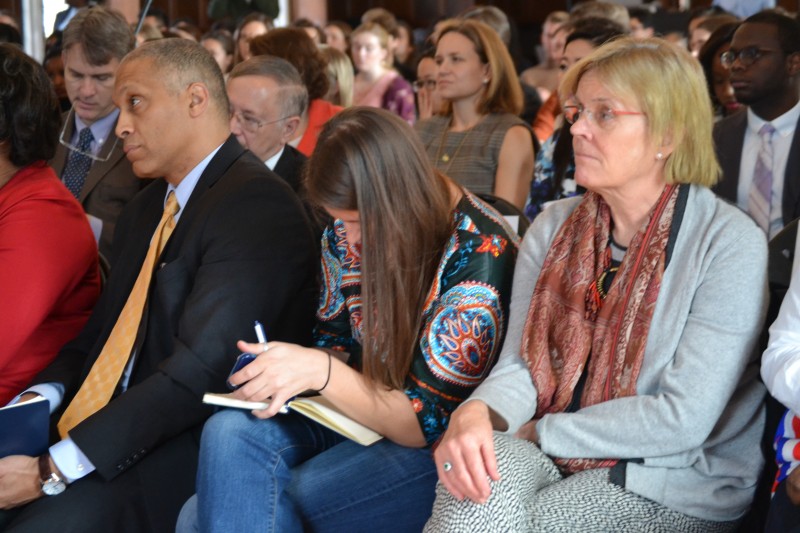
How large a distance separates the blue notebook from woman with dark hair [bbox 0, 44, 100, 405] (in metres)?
0.33

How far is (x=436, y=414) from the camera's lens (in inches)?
81.1

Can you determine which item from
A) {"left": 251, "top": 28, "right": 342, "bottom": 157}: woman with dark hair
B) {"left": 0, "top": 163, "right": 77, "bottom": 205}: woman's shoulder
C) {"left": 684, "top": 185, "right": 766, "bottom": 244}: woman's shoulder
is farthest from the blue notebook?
{"left": 251, "top": 28, "right": 342, "bottom": 157}: woman with dark hair

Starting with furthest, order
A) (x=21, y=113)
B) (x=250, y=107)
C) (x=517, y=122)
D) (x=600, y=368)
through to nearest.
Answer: (x=517, y=122) < (x=250, y=107) < (x=21, y=113) < (x=600, y=368)

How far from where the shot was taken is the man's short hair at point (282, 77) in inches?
143

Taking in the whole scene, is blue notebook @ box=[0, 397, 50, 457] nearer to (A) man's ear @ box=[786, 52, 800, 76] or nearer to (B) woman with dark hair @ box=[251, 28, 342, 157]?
(B) woman with dark hair @ box=[251, 28, 342, 157]

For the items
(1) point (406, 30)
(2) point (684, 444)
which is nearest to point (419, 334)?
(2) point (684, 444)

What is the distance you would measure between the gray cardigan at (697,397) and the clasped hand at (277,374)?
343 mm

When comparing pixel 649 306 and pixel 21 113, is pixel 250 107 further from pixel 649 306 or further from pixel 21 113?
pixel 649 306

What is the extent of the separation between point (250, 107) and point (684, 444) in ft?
7.32

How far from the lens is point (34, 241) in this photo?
8.21ft

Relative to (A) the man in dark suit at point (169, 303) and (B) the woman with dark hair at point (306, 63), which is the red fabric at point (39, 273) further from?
(B) the woman with dark hair at point (306, 63)

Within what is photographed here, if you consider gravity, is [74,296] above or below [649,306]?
below

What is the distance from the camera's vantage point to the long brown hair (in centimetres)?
206

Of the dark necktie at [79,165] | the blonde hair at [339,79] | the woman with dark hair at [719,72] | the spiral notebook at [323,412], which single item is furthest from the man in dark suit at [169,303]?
the blonde hair at [339,79]
